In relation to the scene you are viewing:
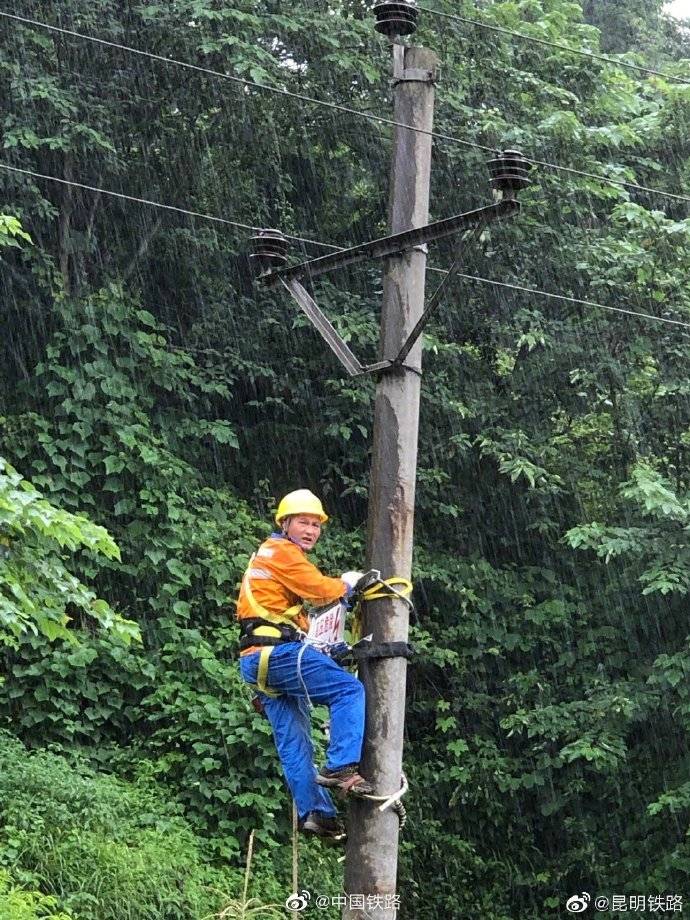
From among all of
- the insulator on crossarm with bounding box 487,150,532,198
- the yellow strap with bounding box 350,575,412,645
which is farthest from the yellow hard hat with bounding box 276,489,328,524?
the insulator on crossarm with bounding box 487,150,532,198

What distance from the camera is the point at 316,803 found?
662cm

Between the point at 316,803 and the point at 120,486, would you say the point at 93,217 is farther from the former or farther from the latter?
the point at 316,803

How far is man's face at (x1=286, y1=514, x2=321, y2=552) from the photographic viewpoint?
21.9ft

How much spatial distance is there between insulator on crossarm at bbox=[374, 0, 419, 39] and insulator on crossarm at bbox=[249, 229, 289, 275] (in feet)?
3.91

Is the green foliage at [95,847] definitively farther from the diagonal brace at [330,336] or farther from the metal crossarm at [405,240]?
the metal crossarm at [405,240]

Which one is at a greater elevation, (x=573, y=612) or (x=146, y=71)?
(x=146, y=71)

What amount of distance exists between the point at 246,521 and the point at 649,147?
21.2 ft

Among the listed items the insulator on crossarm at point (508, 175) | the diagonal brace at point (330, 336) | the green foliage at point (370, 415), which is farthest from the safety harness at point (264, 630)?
the green foliage at point (370, 415)

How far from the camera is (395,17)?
6.96 meters

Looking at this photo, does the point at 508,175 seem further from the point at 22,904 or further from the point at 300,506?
the point at 22,904

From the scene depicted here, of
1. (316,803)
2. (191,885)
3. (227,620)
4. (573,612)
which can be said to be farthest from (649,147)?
(316,803)

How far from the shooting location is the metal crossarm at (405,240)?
6301 millimetres

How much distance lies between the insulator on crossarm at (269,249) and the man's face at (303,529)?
1.36 metres

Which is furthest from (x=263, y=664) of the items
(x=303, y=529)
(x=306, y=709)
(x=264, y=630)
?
(x=303, y=529)
